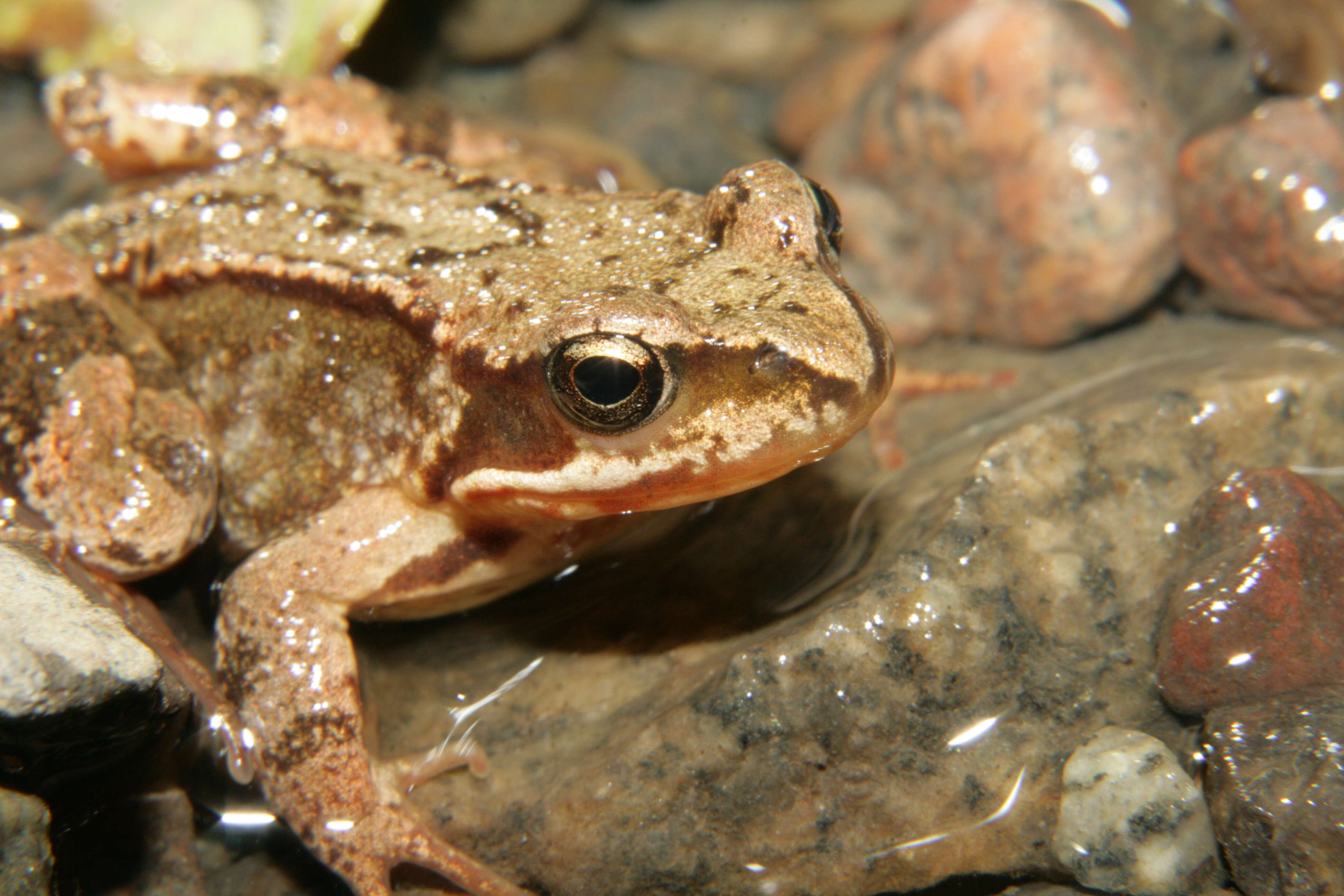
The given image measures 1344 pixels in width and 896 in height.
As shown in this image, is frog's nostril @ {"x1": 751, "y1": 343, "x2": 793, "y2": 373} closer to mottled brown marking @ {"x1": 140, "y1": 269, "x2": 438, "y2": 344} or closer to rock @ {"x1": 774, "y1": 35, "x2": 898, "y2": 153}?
mottled brown marking @ {"x1": 140, "y1": 269, "x2": 438, "y2": 344}

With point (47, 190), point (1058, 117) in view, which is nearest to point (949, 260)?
point (1058, 117)

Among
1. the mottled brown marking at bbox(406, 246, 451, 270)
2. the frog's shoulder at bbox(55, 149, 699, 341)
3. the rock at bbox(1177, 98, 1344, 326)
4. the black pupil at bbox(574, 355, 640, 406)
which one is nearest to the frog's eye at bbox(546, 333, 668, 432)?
the black pupil at bbox(574, 355, 640, 406)

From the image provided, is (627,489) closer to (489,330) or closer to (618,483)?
(618,483)

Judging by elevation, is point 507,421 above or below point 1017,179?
below

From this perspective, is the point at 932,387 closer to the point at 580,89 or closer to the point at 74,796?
the point at 580,89

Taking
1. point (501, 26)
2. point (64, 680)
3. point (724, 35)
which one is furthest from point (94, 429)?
point (724, 35)

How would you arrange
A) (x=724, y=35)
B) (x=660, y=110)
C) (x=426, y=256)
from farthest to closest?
(x=724, y=35) < (x=660, y=110) < (x=426, y=256)
